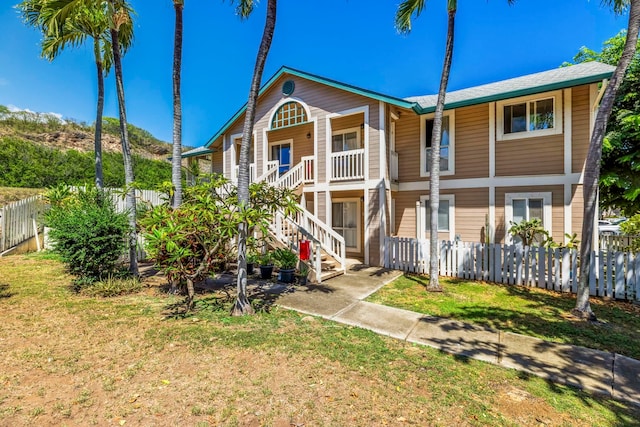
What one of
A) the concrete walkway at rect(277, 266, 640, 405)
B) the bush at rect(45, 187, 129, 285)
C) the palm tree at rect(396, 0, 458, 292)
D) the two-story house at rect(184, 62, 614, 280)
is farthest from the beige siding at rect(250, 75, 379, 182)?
the bush at rect(45, 187, 129, 285)

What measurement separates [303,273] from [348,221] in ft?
18.3

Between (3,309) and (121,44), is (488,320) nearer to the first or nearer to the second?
(3,309)

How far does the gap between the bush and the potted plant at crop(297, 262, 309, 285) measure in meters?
4.85

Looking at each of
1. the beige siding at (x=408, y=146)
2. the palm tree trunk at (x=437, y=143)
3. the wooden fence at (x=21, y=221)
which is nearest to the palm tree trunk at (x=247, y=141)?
the palm tree trunk at (x=437, y=143)

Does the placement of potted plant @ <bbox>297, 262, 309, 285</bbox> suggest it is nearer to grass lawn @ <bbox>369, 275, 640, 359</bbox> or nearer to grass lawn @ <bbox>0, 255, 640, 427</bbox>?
grass lawn @ <bbox>369, 275, 640, 359</bbox>

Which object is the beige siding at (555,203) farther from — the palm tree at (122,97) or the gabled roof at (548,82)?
the palm tree at (122,97)

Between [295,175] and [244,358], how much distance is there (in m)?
9.31

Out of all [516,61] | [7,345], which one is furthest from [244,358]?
[516,61]

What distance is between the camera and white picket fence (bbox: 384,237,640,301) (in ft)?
23.1

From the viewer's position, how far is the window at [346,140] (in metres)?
13.1

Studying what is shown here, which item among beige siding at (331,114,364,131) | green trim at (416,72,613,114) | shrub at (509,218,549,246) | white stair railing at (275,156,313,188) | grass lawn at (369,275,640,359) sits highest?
beige siding at (331,114,364,131)

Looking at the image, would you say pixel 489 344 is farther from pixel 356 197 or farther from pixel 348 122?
pixel 348 122

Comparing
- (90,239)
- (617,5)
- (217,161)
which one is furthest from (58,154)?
(617,5)

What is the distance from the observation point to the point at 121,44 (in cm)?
1052
